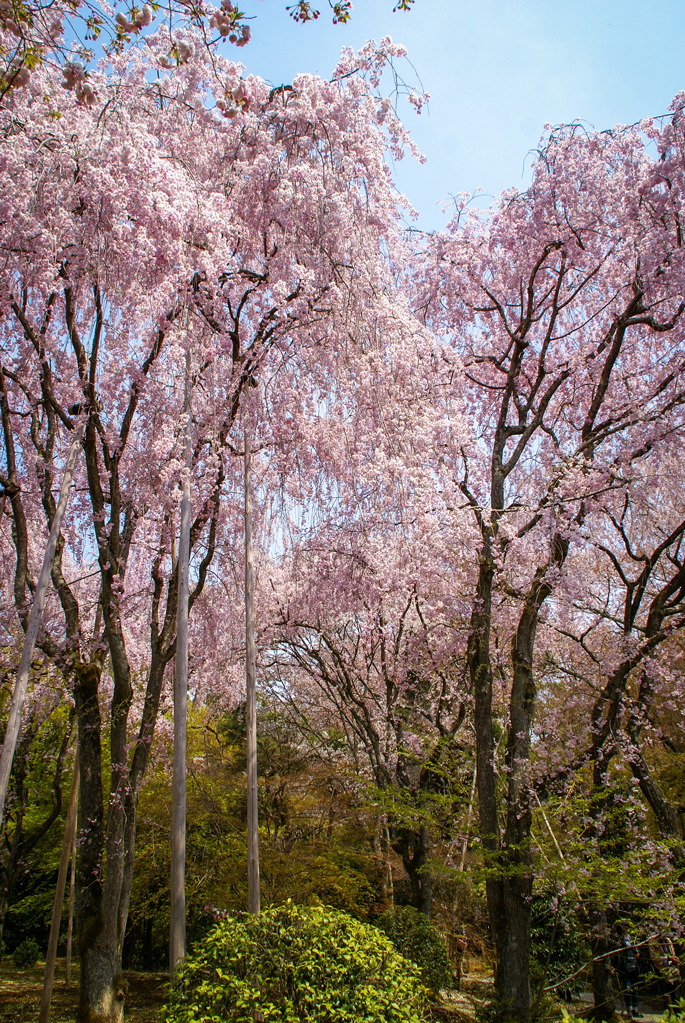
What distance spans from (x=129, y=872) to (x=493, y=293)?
323 inches

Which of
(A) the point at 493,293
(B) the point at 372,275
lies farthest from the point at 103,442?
(A) the point at 493,293

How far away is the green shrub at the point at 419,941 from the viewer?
8.95 metres

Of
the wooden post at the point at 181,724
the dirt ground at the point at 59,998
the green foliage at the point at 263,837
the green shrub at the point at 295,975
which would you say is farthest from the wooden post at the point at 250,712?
the green shrub at the point at 295,975

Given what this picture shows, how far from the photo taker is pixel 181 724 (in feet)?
21.6

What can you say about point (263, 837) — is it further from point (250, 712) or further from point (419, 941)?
point (250, 712)

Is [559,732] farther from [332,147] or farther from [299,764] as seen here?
[332,147]

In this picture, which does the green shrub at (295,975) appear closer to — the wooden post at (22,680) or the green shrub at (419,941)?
the wooden post at (22,680)

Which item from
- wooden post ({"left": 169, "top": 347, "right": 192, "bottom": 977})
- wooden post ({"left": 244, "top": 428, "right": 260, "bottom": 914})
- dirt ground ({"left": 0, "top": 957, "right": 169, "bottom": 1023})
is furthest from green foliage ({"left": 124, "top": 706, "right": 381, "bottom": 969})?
wooden post ({"left": 169, "top": 347, "right": 192, "bottom": 977})

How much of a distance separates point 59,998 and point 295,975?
29.8ft

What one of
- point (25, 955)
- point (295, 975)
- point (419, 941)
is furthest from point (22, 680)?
point (25, 955)

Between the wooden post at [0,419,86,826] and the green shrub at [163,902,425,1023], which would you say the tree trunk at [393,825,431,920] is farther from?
the wooden post at [0,419,86,826]

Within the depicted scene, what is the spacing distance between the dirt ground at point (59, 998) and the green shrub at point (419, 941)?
310 centimetres

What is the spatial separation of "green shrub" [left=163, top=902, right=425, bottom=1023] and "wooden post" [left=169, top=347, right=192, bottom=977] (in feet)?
5.93

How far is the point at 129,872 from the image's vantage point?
23.7 ft
